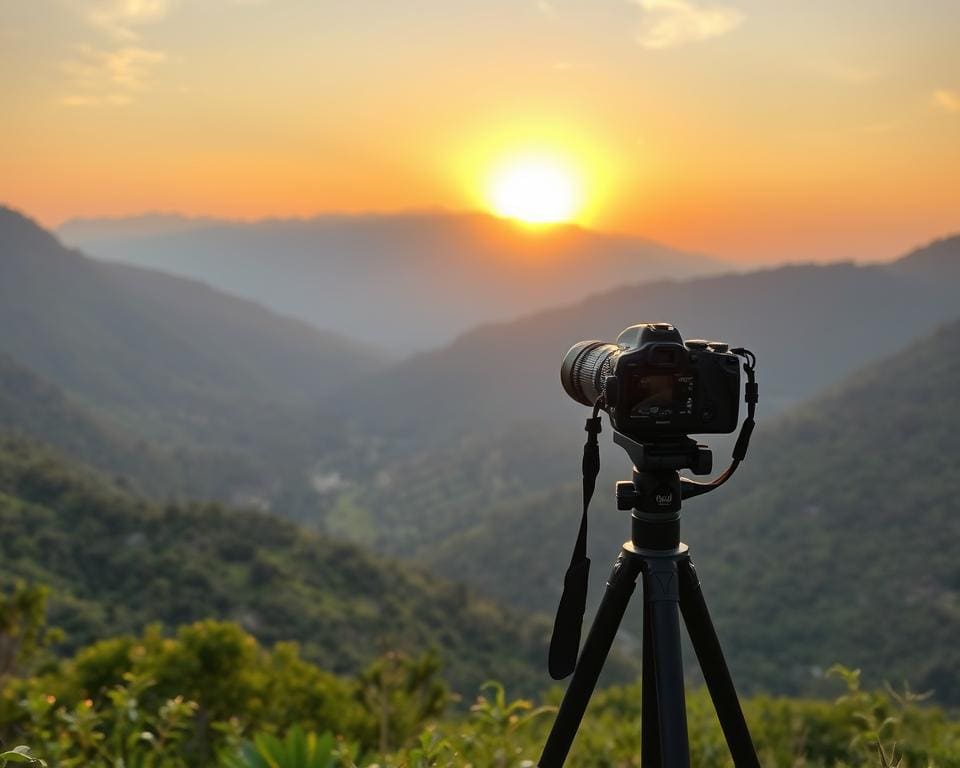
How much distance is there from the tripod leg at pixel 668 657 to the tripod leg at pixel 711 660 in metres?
0.05

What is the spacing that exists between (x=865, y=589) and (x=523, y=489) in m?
48.9

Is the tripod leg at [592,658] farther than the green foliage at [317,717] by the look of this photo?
No

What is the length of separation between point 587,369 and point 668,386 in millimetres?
321

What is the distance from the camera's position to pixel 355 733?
688 cm

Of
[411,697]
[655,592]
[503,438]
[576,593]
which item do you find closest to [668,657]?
[655,592]

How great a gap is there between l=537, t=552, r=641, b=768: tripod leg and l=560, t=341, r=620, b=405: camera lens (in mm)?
444

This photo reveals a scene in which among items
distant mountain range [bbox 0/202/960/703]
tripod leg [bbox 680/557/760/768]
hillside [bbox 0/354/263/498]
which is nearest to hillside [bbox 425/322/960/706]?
distant mountain range [bbox 0/202/960/703]

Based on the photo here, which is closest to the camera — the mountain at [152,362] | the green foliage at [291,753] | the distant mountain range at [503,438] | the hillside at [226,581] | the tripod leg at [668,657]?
the green foliage at [291,753]

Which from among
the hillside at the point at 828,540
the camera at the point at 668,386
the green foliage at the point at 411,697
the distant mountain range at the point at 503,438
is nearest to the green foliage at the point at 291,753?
the camera at the point at 668,386

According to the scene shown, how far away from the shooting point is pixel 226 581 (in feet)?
91.9

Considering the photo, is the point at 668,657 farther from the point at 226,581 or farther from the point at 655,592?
the point at 226,581

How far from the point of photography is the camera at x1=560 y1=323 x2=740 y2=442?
5.66ft

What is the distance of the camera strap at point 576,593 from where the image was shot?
1769mm

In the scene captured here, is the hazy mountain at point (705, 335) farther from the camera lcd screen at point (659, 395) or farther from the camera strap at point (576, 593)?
the camera lcd screen at point (659, 395)
